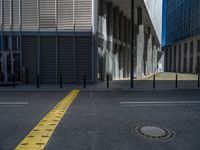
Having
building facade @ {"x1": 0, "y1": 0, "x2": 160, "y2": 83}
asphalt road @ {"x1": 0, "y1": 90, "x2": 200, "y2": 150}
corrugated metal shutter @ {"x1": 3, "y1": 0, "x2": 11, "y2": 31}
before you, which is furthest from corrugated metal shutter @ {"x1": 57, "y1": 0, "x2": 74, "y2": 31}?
asphalt road @ {"x1": 0, "y1": 90, "x2": 200, "y2": 150}

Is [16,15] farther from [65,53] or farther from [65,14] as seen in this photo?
[65,53]

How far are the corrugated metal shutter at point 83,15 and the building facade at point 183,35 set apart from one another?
35203 mm

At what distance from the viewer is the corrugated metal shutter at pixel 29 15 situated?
57.9ft

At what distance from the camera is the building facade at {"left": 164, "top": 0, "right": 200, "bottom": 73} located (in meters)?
46.7

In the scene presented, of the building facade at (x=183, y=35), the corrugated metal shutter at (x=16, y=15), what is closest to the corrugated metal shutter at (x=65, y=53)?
the corrugated metal shutter at (x=16, y=15)

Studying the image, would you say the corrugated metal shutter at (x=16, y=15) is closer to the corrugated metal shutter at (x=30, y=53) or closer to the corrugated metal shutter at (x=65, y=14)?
the corrugated metal shutter at (x=30, y=53)

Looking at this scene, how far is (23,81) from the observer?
17.9 metres

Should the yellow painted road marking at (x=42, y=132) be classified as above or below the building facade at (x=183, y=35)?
below

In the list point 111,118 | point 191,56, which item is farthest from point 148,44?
point 111,118

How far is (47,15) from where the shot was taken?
17.6 meters

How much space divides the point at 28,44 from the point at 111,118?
13.4 metres

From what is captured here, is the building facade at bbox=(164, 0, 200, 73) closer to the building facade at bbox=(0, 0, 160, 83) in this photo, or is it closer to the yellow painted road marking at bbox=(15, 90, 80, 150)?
the building facade at bbox=(0, 0, 160, 83)

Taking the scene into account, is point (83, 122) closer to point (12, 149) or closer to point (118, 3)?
point (12, 149)

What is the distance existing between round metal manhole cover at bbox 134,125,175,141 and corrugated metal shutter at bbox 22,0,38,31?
48.5 feet
